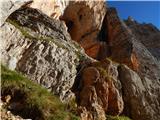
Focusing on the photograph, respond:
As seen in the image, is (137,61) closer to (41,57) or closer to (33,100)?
(41,57)

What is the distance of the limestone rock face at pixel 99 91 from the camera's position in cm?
1958

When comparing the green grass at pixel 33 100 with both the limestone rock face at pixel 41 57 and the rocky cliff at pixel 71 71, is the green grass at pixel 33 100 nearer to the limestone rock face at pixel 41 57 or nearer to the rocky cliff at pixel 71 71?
the rocky cliff at pixel 71 71

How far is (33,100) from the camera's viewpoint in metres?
15.6

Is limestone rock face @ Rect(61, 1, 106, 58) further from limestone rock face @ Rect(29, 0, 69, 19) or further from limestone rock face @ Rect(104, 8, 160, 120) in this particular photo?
limestone rock face @ Rect(29, 0, 69, 19)

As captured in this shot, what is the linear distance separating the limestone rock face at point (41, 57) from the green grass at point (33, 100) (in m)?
1.90

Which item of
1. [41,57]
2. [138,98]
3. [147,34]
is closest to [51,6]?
[41,57]

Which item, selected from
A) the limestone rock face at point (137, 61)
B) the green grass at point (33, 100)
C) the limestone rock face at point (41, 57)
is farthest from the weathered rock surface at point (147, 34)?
the green grass at point (33, 100)

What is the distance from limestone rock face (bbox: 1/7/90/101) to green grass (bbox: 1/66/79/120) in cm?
190

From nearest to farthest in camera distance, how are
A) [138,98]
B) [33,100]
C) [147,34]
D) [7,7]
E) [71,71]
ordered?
[33,100], [7,7], [71,71], [138,98], [147,34]

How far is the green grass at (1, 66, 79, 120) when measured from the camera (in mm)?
15156

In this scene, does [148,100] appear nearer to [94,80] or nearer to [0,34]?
[94,80]

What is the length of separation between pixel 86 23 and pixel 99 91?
759 inches

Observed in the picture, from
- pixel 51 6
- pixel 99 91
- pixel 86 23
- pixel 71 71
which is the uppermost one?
pixel 86 23

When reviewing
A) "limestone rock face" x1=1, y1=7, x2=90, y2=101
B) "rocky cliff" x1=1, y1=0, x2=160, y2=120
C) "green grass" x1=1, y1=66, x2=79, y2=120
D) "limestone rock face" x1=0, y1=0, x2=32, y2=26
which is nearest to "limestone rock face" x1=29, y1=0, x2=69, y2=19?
"rocky cliff" x1=1, y1=0, x2=160, y2=120
